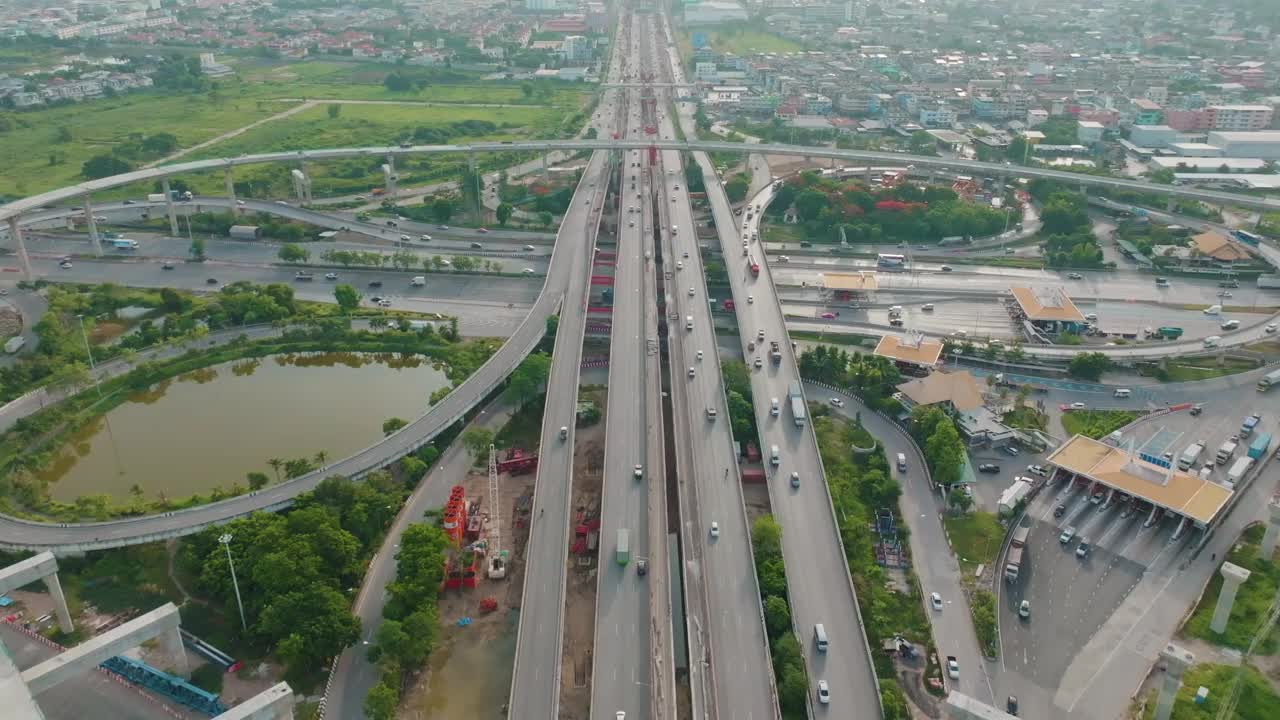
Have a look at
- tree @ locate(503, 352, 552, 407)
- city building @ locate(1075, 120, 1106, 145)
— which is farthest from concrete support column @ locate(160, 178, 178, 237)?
city building @ locate(1075, 120, 1106, 145)

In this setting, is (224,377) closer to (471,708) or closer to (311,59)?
(471,708)

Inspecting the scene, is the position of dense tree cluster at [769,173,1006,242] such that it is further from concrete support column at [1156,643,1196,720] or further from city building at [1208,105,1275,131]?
concrete support column at [1156,643,1196,720]

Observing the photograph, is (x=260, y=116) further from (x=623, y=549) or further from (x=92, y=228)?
(x=623, y=549)

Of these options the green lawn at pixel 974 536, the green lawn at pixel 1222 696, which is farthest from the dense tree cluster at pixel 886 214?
the green lawn at pixel 1222 696

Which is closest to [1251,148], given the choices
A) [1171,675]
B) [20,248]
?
[1171,675]

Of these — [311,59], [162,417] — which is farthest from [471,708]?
[311,59]

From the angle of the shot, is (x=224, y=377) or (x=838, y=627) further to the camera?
(x=224, y=377)
